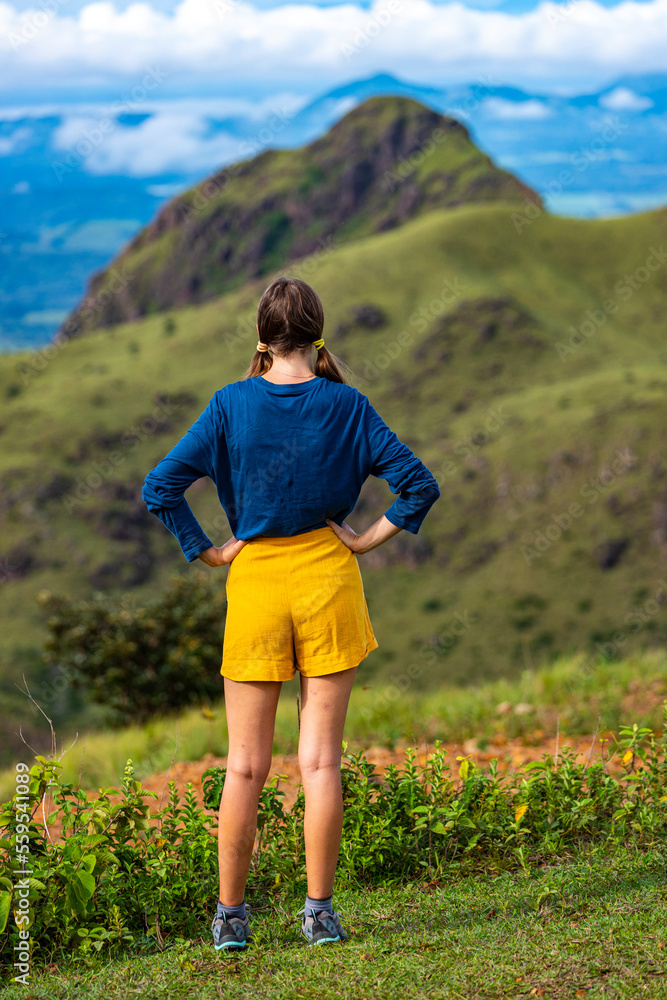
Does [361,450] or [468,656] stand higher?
[361,450]

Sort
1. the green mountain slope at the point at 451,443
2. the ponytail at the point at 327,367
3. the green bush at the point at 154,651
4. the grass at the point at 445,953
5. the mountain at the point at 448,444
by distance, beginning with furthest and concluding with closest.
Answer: the green mountain slope at the point at 451,443 < the mountain at the point at 448,444 < the green bush at the point at 154,651 < the ponytail at the point at 327,367 < the grass at the point at 445,953

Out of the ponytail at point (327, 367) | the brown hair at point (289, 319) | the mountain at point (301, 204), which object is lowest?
the ponytail at point (327, 367)

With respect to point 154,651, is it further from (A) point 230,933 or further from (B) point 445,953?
(B) point 445,953

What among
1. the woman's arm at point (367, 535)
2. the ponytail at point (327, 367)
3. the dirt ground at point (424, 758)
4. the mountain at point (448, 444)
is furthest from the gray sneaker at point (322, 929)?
the mountain at point (448, 444)

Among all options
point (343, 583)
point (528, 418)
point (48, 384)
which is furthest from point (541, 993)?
point (48, 384)

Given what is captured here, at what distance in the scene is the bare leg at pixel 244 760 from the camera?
9.65ft

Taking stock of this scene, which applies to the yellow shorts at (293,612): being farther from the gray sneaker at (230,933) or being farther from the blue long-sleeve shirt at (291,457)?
the gray sneaker at (230,933)

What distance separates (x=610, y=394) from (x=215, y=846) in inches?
2518

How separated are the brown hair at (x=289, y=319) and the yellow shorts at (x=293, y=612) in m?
0.59

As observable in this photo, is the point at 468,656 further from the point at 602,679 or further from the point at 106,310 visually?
the point at 106,310

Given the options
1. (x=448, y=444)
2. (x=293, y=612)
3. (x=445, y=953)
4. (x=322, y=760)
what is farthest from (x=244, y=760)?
(x=448, y=444)

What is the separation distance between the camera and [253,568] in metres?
2.95

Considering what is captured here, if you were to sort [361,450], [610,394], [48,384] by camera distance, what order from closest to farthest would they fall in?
[361,450], [610,394], [48,384]

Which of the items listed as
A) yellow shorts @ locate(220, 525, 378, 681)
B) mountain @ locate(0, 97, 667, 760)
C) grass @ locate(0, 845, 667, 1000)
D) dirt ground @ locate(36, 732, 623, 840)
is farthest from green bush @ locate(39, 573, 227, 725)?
mountain @ locate(0, 97, 667, 760)
